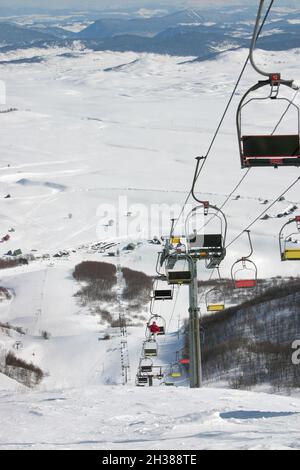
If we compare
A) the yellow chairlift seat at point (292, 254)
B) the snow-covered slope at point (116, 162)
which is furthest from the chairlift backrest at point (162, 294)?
the snow-covered slope at point (116, 162)

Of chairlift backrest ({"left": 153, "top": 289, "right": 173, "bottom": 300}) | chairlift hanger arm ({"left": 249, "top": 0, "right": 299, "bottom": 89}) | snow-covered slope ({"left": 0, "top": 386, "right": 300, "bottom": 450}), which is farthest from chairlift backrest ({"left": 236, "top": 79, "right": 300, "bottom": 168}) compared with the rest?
chairlift backrest ({"left": 153, "top": 289, "right": 173, "bottom": 300})

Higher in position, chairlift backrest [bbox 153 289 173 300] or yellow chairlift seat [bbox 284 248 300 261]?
yellow chairlift seat [bbox 284 248 300 261]

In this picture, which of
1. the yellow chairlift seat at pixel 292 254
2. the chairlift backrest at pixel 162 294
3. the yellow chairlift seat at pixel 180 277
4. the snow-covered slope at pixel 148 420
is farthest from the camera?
the chairlift backrest at pixel 162 294

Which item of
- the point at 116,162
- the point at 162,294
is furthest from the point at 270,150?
the point at 116,162

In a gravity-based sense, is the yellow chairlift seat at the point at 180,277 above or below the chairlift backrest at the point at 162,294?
above

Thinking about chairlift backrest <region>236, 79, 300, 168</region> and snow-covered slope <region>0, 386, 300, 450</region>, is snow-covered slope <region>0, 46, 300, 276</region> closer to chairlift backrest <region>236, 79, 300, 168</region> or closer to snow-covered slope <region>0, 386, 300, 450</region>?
snow-covered slope <region>0, 386, 300, 450</region>

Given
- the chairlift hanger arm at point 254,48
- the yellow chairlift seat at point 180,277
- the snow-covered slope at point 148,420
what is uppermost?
the chairlift hanger arm at point 254,48

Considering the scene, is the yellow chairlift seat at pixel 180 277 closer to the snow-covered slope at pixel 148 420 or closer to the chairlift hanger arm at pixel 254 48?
the snow-covered slope at pixel 148 420

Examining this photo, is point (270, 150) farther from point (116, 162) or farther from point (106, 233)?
point (116, 162)
